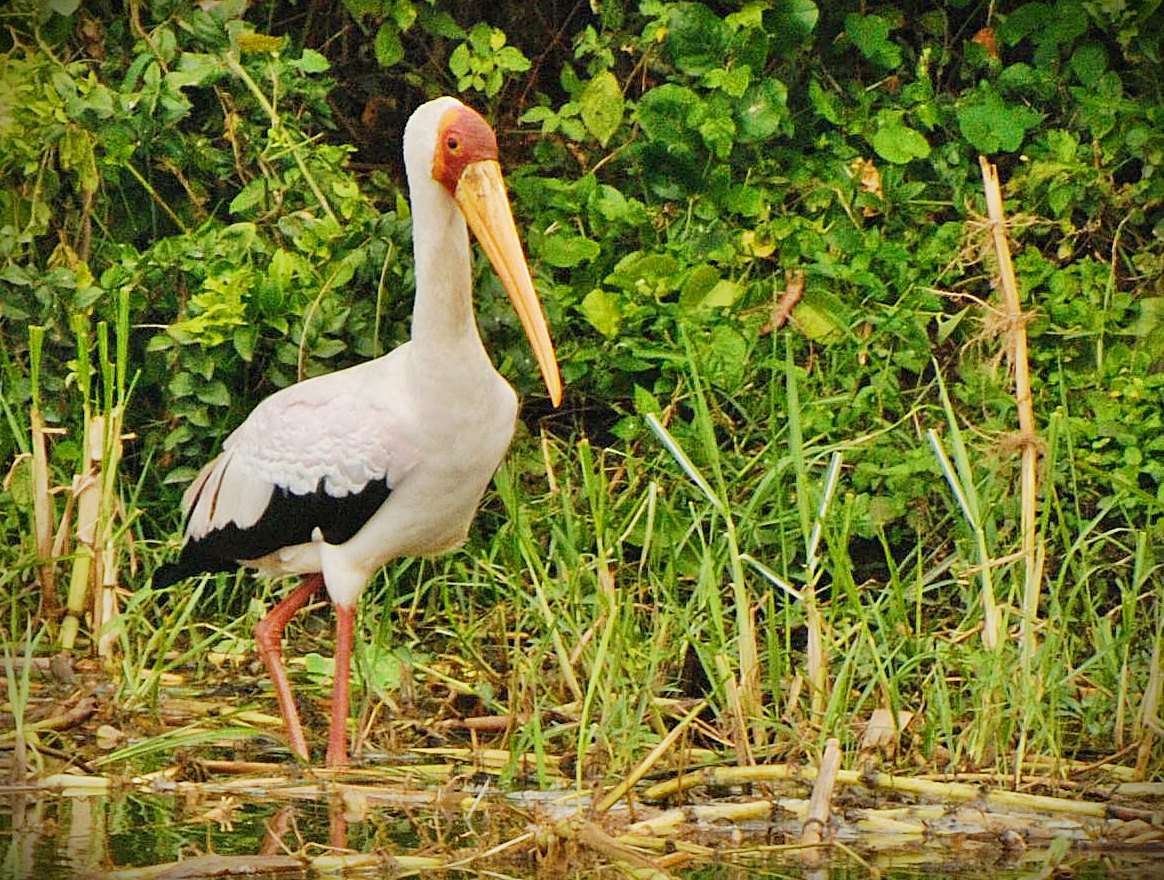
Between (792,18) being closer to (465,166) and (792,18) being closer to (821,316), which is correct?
(821,316)

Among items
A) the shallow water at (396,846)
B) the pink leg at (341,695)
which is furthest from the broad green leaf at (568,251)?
the shallow water at (396,846)

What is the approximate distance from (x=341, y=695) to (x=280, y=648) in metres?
0.41

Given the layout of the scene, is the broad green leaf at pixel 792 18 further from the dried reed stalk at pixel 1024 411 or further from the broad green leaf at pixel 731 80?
the dried reed stalk at pixel 1024 411

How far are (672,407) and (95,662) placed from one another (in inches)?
69.8

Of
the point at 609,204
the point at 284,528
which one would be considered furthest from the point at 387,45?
the point at 284,528

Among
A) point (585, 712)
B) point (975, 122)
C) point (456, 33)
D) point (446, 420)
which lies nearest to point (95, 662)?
point (446, 420)

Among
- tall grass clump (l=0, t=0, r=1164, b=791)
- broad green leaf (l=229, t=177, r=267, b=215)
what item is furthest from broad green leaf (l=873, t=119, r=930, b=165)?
broad green leaf (l=229, t=177, r=267, b=215)

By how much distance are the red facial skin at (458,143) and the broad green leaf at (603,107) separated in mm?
1685

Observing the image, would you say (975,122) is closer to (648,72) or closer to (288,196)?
(648,72)

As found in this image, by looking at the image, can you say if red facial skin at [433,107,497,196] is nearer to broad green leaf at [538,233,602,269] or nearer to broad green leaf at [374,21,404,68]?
broad green leaf at [538,233,602,269]

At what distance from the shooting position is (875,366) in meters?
6.09

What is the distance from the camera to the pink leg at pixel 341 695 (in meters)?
4.59

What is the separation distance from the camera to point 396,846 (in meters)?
3.87

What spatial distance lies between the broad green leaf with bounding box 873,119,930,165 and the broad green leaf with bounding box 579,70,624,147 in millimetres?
839
